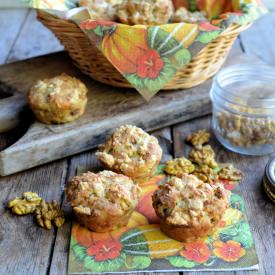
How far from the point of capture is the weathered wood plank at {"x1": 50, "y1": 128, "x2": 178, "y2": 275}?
3.71 feet

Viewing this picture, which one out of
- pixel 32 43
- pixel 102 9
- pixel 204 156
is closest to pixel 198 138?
pixel 204 156

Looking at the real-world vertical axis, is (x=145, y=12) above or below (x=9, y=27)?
above

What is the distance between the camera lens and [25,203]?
4.20ft

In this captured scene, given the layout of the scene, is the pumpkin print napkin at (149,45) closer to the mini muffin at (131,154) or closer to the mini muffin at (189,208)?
the mini muffin at (131,154)

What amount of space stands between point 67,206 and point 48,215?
7cm

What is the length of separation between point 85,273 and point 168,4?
86 cm

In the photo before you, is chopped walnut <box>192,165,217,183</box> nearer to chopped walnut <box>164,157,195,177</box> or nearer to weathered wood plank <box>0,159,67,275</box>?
chopped walnut <box>164,157,195,177</box>

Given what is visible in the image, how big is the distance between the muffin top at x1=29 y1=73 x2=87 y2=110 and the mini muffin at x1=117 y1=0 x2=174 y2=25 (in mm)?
246

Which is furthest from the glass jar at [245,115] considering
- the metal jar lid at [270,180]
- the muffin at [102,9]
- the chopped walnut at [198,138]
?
the muffin at [102,9]

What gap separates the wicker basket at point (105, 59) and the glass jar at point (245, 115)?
3.1 inches

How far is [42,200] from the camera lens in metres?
1.29

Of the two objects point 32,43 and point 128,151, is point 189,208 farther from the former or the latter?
point 32,43

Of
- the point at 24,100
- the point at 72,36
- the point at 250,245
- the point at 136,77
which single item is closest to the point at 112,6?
the point at 72,36

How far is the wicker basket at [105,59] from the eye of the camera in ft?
5.04
